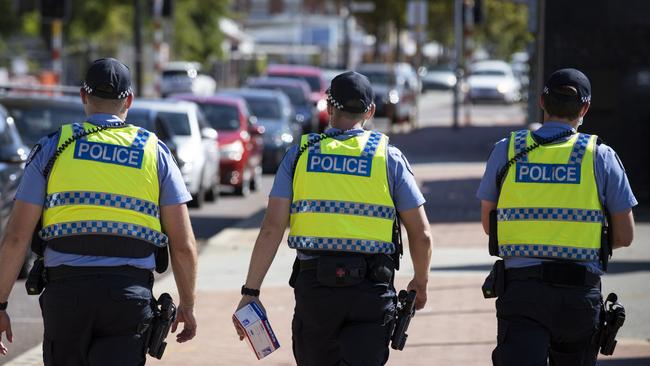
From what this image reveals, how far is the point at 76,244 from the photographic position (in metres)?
5.84

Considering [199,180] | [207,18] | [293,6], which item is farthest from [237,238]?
[293,6]

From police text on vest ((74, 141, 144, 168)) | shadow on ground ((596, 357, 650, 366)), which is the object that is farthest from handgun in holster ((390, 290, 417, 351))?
shadow on ground ((596, 357, 650, 366))

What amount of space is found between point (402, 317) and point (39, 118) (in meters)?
12.1

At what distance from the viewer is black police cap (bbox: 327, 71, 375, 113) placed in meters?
6.35

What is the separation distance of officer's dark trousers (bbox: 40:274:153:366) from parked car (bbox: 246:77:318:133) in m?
27.7

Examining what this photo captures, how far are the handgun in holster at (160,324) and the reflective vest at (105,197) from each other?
20 cm

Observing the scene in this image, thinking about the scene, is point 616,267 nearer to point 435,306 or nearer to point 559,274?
point 435,306

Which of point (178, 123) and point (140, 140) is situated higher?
point (140, 140)

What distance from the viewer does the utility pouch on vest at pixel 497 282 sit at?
248 inches

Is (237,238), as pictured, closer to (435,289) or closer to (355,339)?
(435,289)

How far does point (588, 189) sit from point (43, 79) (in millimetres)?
38017

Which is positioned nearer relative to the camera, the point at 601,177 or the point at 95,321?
the point at 95,321

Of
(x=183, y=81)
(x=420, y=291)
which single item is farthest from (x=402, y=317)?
(x=183, y=81)

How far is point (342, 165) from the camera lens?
20.7ft
